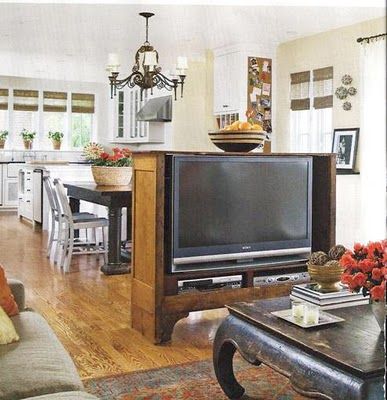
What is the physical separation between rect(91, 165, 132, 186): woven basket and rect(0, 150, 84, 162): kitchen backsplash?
594cm

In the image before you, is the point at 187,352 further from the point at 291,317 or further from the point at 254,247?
the point at 291,317

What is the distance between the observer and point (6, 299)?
234 centimetres

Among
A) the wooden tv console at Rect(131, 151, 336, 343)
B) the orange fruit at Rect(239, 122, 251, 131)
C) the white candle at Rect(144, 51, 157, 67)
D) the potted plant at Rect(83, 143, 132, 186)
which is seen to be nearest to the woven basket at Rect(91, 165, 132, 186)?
the potted plant at Rect(83, 143, 132, 186)

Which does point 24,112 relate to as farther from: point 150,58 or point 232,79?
point 150,58

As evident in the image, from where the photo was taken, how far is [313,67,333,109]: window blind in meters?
6.70

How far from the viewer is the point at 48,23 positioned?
662 cm

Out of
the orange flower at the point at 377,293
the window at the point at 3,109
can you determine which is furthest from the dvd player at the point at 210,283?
the window at the point at 3,109

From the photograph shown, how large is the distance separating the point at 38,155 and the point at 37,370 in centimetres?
1015

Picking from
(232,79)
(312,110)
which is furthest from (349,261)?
(232,79)

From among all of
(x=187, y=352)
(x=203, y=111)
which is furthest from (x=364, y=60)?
(x=187, y=352)

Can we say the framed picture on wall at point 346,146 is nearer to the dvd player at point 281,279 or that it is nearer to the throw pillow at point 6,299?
the dvd player at point 281,279

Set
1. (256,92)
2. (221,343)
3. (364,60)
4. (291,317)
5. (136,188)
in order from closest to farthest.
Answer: (291,317)
(221,343)
(136,188)
(364,60)
(256,92)

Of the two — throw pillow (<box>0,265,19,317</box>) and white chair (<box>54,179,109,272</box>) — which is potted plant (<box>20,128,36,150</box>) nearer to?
white chair (<box>54,179,109,272</box>)

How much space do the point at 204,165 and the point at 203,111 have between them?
538 cm
